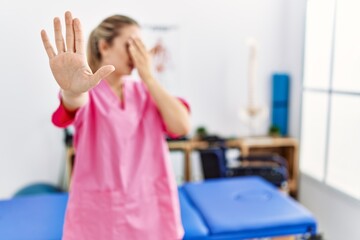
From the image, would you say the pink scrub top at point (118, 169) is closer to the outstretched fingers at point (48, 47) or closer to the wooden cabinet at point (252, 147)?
the outstretched fingers at point (48, 47)

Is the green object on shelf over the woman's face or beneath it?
beneath

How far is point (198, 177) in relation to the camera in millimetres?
2098

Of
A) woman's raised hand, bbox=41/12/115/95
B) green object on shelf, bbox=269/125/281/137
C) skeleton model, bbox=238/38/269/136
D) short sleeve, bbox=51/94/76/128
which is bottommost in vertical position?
green object on shelf, bbox=269/125/281/137

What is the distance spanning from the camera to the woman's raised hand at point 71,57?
35 centimetres

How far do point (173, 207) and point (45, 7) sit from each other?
0.42 m

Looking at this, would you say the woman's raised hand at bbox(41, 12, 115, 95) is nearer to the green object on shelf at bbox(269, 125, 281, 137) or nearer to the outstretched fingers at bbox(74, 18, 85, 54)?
the outstretched fingers at bbox(74, 18, 85, 54)

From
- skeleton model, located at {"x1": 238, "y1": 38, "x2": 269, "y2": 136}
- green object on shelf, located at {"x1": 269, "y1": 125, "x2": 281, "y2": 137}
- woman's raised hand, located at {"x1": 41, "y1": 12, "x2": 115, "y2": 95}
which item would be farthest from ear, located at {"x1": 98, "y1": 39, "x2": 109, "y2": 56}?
green object on shelf, located at {"x1": 269, "y1": 125, "x2": 281, "y2": 137}

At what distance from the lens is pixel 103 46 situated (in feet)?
1.54

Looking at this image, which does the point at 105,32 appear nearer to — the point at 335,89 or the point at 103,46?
the point at 103,46

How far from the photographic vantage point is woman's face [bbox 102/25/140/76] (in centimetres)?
47

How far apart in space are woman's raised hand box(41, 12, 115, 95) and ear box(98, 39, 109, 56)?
0.11 metres

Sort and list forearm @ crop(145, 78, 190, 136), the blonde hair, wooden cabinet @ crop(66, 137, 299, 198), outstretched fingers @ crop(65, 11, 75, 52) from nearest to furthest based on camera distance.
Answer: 1. outstretched fingers @ crop(65, 11, 75, 52)
2. the blonde hair
3. forearm @ crop(145, 78, 190, 136)
4. wooden cabinet @ crop(66, 137, 299, 198)

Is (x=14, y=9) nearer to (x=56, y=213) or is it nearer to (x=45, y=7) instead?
(x=45, y=7)

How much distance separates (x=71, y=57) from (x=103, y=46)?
0.12m
